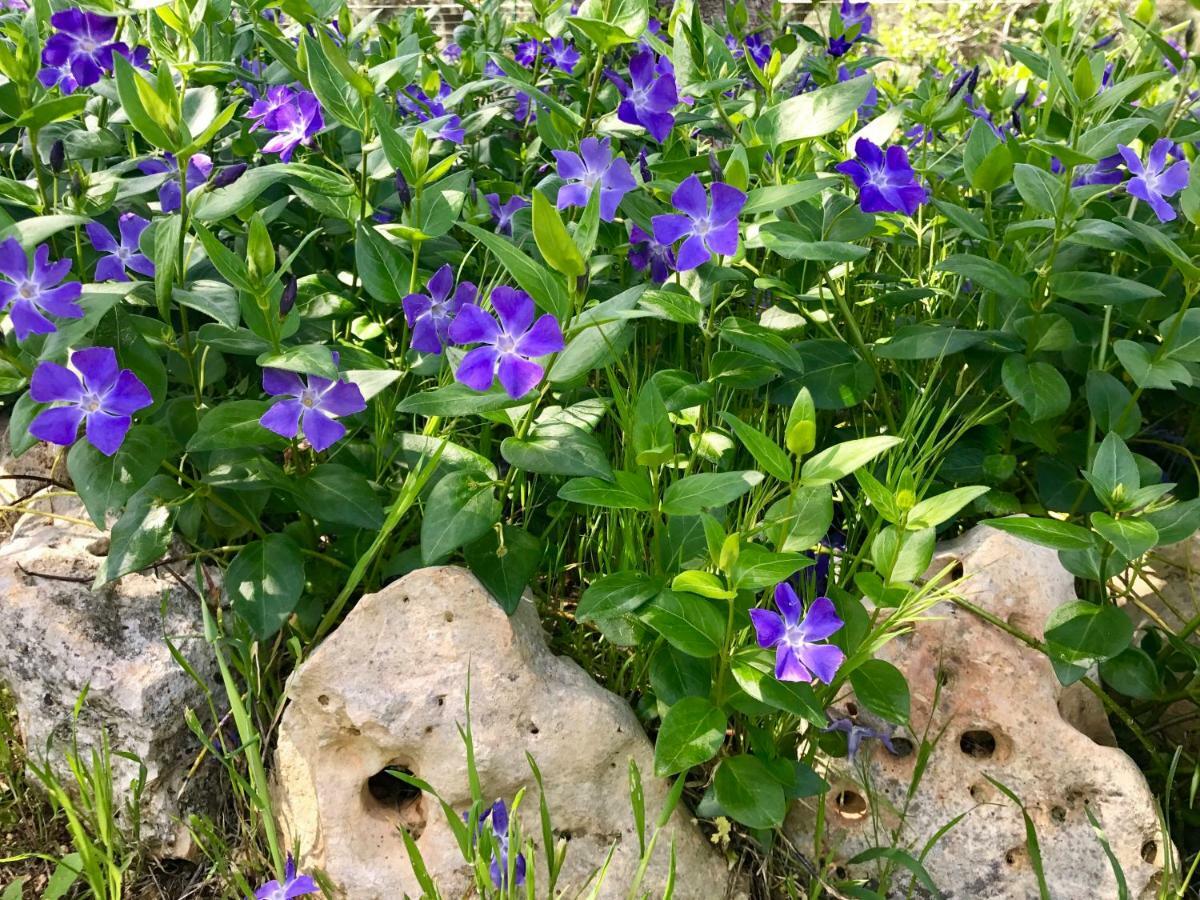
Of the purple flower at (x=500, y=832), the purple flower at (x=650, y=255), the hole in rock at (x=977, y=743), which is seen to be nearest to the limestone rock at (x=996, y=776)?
the hole in rock at (x=977, y=743)

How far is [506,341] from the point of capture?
4.52ft

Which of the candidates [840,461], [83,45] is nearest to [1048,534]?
[840,461]

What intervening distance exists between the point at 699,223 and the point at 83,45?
1.14 meters

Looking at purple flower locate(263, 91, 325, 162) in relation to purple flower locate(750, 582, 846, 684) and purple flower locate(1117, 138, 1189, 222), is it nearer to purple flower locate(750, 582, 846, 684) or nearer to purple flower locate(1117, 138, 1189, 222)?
purple flower locate(750, 582, 846, 684)

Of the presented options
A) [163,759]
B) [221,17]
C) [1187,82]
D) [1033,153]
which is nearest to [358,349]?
[163,759]

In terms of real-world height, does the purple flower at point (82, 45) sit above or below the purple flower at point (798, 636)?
above

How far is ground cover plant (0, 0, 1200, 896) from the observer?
1403 mm

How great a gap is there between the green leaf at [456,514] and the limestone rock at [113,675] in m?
0.43

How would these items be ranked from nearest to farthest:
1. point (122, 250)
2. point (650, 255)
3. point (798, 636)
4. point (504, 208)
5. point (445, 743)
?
point (798, 636) → point (445, 743) → point (122, 250) → point (650, 255) → point (504, 208)

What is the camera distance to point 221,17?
79.0 inches

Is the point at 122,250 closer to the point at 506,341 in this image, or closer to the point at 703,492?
the point at 506,341

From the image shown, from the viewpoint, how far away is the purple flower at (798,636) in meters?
1.32

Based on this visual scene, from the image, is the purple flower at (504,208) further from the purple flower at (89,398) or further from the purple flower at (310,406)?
the purple flower at (89,398)

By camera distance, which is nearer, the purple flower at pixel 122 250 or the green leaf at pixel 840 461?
the green leaf at pixel 840 461
